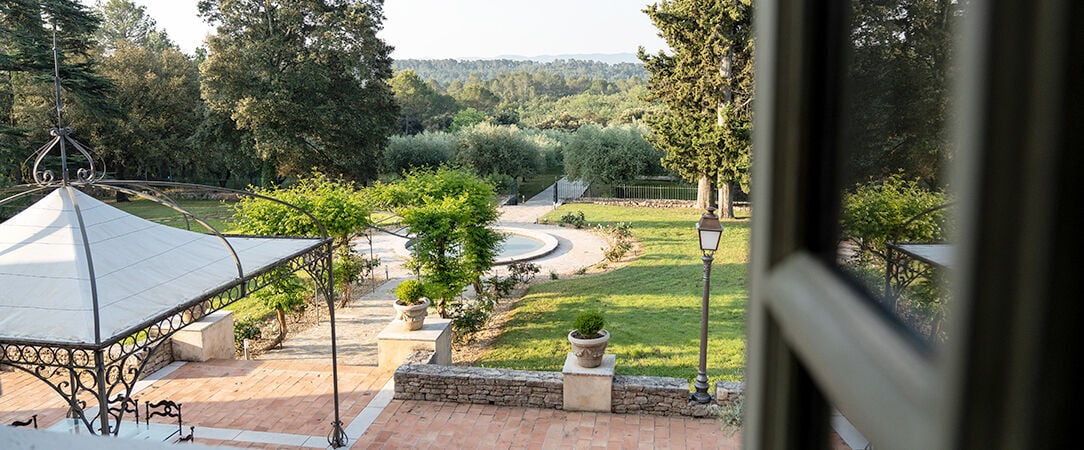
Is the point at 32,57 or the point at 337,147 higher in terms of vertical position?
the point at 32,57

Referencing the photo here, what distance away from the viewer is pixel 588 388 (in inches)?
263

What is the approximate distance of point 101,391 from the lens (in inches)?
179

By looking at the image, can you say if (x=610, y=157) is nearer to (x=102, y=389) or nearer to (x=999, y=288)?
(x=102, y=389)

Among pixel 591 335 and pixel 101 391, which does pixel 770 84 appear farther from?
pixel 591 335

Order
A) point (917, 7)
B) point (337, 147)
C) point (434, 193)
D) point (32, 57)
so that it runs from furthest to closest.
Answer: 1. point (337, 147)
2. point (32, 57)
3. point (434, 193)
4. point (917, 7)

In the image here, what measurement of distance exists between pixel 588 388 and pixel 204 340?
181 inches

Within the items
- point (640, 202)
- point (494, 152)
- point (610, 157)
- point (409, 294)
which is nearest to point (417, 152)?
point (494, 152)

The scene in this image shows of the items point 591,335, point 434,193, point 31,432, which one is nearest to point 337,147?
point 434,193

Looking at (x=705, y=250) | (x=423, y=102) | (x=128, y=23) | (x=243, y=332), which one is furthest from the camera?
(x=423, y=102)

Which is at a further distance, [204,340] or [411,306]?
[204,340]

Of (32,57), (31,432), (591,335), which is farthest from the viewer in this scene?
(32,57)

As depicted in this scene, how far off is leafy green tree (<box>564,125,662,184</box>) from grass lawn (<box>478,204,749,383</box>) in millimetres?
8922

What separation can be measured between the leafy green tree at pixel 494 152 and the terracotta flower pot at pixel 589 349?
64.9 feet

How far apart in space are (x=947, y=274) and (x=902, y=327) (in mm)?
45
